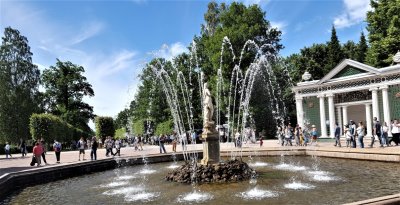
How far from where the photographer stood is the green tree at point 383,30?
37.2 m

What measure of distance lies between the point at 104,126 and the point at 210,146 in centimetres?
4357

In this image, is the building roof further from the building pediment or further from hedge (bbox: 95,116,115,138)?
hedge (bbox: 95,116,115,138)

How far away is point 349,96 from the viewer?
3164 cm

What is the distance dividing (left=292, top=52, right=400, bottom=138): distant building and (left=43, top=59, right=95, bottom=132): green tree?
148 feet

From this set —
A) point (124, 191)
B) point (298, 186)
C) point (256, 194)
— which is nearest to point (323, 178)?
point (298, 186)

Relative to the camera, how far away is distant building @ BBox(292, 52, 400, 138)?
27672 mm

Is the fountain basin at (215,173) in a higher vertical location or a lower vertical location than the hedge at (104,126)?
lower

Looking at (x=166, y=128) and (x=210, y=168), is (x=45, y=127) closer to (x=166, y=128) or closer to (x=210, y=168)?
(x=166, y=128)

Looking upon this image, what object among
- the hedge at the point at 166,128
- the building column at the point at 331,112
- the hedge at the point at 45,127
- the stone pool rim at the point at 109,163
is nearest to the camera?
the stone pool rim at the point at 109,163

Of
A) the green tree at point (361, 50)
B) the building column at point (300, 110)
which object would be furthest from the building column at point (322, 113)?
the green tree at point (361, 50)

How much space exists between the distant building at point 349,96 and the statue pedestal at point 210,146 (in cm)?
1830

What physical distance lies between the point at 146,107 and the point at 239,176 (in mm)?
54130

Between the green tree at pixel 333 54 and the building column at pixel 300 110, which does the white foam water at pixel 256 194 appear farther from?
the green tree at pixel 333 54

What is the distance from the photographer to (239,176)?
13.9m
